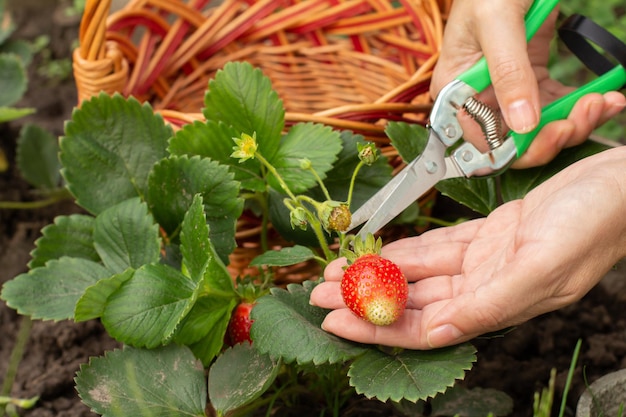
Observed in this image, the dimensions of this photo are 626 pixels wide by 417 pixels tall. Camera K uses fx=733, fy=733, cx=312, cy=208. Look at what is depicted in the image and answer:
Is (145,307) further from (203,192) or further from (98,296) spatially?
(203,192)

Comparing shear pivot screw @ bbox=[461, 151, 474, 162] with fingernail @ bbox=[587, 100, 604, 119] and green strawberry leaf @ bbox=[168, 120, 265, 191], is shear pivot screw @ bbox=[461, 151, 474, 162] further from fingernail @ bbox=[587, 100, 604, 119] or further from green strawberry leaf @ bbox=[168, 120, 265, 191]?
green strawberry leaf @ bbox=[168, 120, 265, 191]

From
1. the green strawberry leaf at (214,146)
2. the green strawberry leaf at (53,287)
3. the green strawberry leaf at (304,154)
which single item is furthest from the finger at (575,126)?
the green strawberry leaf at (53,287)

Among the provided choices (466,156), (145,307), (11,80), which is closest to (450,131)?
(466,156)

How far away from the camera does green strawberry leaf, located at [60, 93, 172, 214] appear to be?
1.13 metres

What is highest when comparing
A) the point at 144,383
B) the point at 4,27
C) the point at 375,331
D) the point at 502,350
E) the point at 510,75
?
the point at 510,75

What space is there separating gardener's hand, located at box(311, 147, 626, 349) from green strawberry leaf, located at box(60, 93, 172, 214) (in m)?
0.39

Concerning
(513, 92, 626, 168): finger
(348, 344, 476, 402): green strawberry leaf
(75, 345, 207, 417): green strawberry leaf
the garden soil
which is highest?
(513, 92, 626, 168): finger

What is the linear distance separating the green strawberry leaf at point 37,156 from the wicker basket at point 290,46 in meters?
0.25

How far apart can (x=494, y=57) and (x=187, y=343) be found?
0.58 m

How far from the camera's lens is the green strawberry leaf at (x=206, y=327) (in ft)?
3.27

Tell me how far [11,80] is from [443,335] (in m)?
1.22

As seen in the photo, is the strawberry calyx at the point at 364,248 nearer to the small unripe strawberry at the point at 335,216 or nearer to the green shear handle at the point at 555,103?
the small unripe strawberry at the point at 335,216

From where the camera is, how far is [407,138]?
112cm

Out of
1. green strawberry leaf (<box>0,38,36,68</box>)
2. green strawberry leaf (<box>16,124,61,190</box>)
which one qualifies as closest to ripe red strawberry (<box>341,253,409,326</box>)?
green strawberry leaf (<box>16,124,61,190</box>)
